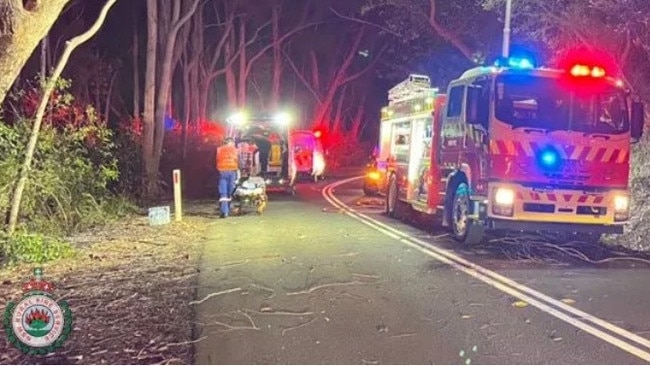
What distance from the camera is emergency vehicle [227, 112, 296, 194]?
21.3 m

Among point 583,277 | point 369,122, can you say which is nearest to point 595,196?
point 583,277

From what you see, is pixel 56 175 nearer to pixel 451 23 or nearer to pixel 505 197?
pixel 505 197

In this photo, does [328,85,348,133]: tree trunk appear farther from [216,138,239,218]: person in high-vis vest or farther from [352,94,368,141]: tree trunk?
[216,138,239,218]: person in high-vis vest

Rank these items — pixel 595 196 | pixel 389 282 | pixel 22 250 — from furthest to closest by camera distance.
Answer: pixel 595 196 < pixel 22 250 < pixel 389 282

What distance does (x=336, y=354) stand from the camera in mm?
5828

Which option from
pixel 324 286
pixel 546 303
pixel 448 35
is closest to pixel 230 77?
pixel 448 35

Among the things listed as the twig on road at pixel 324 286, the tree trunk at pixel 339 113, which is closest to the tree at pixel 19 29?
the twig on road at pixel 324 286

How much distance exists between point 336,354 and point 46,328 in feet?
8.86

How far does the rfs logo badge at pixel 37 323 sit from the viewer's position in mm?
6129

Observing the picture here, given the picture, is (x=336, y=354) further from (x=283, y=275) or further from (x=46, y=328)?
(x=283, y=275)

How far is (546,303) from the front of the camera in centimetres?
760

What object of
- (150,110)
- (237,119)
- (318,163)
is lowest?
(318,163)

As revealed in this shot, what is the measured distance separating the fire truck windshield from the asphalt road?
207 centimetres

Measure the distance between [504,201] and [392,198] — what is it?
19.4 ft
